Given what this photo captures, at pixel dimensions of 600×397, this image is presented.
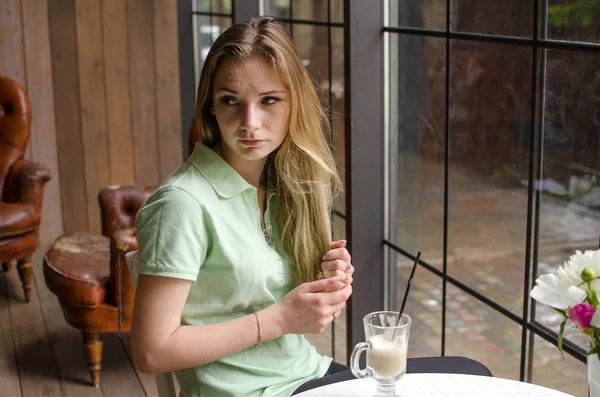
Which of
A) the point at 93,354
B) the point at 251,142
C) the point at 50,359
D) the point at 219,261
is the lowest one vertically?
the point at 50,359

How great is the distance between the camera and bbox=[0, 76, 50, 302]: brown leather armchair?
3.76 meters

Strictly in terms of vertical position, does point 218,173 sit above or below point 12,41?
below

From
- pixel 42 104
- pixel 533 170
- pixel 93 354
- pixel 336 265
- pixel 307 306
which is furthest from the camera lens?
pixel 42 104

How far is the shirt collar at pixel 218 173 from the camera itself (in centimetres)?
141

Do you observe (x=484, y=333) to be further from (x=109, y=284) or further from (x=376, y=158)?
(x=109, y=284)

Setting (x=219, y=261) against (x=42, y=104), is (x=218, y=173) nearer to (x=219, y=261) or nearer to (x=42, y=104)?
(x=219, y=261)

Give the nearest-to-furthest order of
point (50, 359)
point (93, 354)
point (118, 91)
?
point (93, 354)
point (50, 359)
point (118, 91)

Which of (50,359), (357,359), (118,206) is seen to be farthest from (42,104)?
(357,359)

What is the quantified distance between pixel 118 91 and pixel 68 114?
0.34 m

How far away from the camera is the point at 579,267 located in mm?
956

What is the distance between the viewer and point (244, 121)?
4.58 feet

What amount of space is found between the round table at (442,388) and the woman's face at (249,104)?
1.49ft

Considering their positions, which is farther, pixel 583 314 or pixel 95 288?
pixel 95 288

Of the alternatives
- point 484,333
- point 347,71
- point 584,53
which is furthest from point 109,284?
point 584,53
